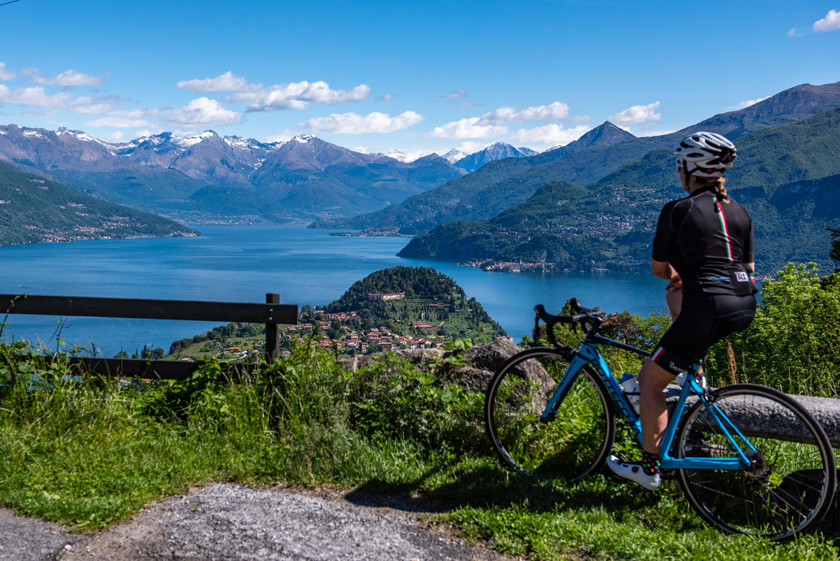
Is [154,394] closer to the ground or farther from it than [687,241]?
closer to the ground

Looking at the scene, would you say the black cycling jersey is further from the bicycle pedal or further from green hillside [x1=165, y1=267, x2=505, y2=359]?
green hillside [x1=165, y1=267, x2=505, y2=359]

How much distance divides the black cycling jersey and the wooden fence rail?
335 cm

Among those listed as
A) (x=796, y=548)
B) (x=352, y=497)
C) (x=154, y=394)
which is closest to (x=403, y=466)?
(x=352, y=497)

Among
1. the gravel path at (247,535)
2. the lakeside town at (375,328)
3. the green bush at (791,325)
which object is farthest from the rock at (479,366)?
the green bush at (791,325)

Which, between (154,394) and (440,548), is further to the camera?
(154,394)

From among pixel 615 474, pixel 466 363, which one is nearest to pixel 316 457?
pixel 466 363

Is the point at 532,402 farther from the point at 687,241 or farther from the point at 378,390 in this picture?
the point at 687,241

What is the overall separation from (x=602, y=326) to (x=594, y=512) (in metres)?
1.20

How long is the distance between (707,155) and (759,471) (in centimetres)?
188

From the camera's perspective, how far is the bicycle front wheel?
3230mm

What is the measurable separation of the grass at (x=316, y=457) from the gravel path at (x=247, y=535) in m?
0.15

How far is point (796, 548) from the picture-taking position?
312 cm

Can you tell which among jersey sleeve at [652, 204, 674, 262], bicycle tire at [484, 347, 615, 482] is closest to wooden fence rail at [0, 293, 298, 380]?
bicycle tire at [484, 347, 615, 482]

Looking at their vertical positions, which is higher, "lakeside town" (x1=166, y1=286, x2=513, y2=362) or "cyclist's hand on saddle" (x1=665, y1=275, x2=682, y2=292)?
"cyclist's hand on saddle" (x1=665, y1=275, x2=682, y2=292)
